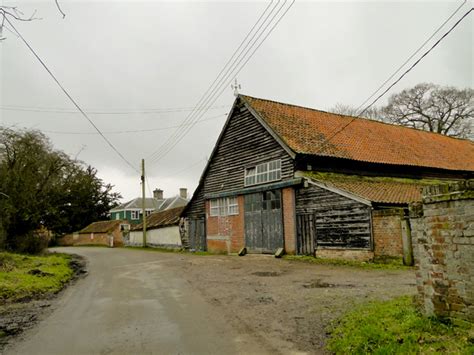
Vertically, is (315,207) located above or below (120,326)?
above

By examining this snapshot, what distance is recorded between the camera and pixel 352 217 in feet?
50.3

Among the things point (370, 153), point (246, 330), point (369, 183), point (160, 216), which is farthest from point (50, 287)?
point (160, 216)

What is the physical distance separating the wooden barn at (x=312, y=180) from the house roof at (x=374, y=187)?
6cm

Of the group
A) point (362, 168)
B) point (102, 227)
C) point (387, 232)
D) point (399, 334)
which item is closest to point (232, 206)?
point (362, 168)

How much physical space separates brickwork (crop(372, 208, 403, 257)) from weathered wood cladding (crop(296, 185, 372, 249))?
330mm

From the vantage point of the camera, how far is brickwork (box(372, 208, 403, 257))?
13.4 metres

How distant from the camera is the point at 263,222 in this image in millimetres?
20625

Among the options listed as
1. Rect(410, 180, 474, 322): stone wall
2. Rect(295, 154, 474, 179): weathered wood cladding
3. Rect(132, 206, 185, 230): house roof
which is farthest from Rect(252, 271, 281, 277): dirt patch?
Rect(132, 206, 185, 230): house roof

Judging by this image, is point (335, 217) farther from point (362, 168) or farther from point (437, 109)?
point (437, 109)

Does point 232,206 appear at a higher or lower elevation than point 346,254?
higher

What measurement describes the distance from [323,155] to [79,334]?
14977 millimetres

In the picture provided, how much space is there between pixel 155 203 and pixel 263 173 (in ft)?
170

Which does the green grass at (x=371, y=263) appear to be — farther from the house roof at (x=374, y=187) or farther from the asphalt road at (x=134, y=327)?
the asphalt road at (x=134, y=327)

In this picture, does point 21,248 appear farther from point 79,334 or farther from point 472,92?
point 472,92
